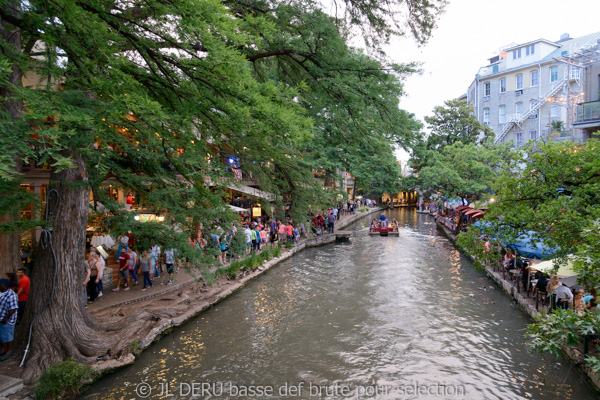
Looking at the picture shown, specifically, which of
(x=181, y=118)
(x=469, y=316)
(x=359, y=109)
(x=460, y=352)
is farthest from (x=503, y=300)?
(x=181, y=118)

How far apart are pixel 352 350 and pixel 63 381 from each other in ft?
21.1

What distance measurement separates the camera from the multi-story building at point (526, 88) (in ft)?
126

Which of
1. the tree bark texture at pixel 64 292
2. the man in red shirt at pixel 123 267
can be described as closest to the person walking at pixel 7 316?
the tree bark texture at pixel 64 292

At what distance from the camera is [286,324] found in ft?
38.2

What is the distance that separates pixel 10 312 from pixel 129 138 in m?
4.51

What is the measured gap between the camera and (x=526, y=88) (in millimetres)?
44625

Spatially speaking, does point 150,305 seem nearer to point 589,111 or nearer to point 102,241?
point 102,241

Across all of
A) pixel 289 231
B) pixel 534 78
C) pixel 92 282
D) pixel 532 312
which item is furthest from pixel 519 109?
pixel 92 282

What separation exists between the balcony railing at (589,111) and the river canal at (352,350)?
12.4m

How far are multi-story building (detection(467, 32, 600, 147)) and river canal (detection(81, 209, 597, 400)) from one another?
29960 millimetres

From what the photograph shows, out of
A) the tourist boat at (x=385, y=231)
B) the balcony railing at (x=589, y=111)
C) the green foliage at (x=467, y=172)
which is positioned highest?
the balcony railing at (x=589, y=111)

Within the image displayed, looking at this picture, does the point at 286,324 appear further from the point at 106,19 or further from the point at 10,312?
the point at 106,19

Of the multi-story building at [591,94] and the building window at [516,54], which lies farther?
the building window at [516,54]

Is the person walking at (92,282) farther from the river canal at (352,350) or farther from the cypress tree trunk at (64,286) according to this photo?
the cypress tree trunk at (64,286)
